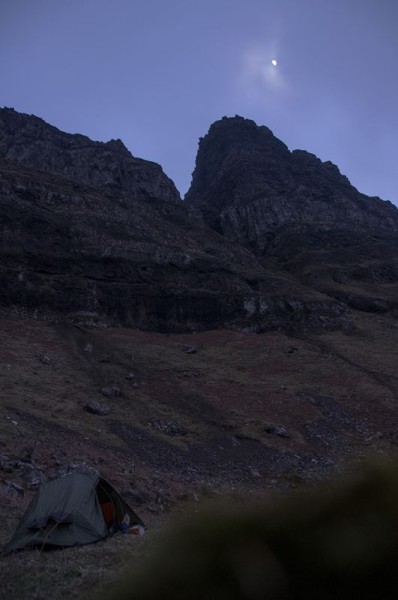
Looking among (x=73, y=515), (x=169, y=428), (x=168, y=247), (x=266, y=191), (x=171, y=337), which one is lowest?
(x=169, y=428)

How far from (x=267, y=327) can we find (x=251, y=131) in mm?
92763

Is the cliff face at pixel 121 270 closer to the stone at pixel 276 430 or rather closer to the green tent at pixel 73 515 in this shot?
the stone at pixel 276 430

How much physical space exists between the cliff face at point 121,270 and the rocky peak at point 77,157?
19.7 m

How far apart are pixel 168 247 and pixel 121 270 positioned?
771 centimetres

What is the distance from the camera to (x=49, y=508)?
35.1 ft

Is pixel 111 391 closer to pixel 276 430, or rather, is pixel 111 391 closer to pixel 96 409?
Result: pixel 96 409

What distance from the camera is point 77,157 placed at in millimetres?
85188

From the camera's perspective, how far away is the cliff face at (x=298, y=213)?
65.8 metres

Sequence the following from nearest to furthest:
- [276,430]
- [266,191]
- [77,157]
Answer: [276,430], [77,157], [266,191]

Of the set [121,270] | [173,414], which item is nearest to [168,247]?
[121,270]

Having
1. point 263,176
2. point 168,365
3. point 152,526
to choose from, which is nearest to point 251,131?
point 263,176

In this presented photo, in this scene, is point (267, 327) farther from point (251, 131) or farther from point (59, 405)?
point (251, 131)

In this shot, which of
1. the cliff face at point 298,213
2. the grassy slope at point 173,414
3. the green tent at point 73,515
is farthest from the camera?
the cliff face at point 298,213

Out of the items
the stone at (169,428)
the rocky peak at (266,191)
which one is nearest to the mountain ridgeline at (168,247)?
the rocky peak at (266,191)
